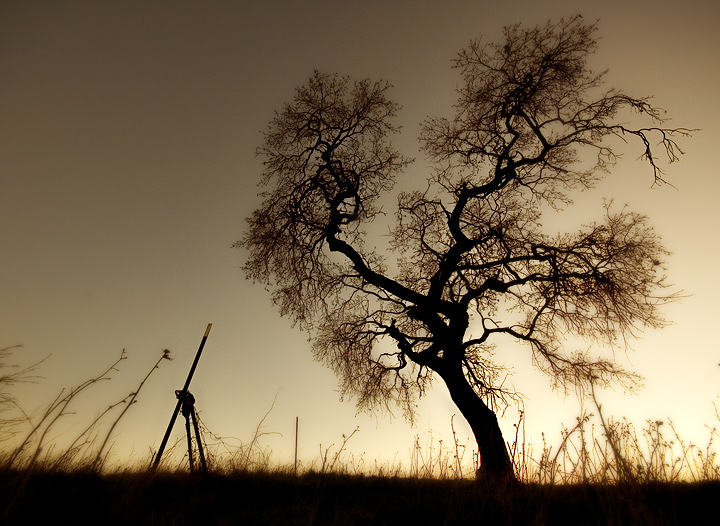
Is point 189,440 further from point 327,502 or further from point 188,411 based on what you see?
point 327,502

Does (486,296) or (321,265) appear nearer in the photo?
(486,296)

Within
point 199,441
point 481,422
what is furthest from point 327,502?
point 481,422

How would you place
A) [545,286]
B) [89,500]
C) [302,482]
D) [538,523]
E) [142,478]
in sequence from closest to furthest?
[538,523] → [89,500] → [142,478] → [302,482] → [545,286]

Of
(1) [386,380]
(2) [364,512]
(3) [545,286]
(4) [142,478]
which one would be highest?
(3) [545,286]

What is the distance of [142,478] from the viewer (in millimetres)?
3994

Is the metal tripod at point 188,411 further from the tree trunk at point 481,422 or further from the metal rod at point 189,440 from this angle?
the tree trunk at point 481,422

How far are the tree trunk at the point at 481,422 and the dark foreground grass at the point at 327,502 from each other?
213cm

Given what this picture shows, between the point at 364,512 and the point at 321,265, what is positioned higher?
the point at 321,265

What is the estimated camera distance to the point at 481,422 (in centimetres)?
721

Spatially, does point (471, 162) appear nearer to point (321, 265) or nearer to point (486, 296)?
point (486, 296)

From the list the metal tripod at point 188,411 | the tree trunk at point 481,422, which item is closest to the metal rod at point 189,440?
the metal tripod at point 188,411

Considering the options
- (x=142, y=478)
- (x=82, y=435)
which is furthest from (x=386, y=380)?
(x=82, y=435)

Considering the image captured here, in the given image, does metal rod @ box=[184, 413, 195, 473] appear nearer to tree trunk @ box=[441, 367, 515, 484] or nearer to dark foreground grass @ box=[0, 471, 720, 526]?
dark foreground grass @ box=[0, 471, 720, 526]

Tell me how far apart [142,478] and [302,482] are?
218cm
